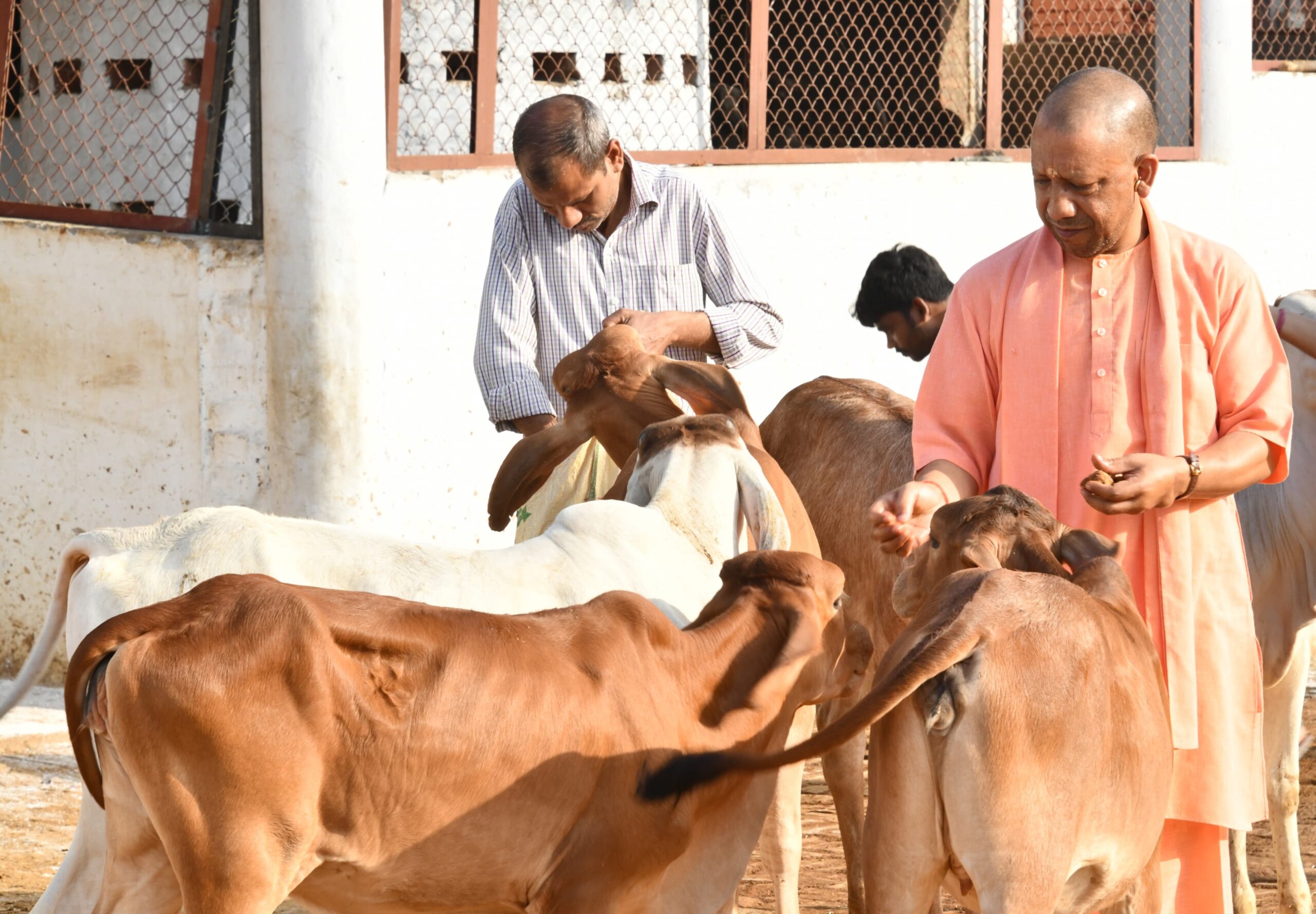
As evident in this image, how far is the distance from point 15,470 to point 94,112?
2114mm

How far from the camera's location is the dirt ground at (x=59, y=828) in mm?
5406

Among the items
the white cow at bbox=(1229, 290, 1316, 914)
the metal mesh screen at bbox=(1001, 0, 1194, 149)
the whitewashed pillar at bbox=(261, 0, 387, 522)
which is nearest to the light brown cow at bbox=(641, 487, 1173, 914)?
the white cow at bbox=(1229, 290, 1316, 914)

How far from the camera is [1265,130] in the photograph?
10.2m

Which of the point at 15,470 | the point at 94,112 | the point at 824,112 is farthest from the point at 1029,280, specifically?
the point at 824,112

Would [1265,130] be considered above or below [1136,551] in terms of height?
above

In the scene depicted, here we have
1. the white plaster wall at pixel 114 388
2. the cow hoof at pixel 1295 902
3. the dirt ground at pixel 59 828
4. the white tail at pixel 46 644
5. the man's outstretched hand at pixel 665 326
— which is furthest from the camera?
the white plaster wall at pixel 114 388

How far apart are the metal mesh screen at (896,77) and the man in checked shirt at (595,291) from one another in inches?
219

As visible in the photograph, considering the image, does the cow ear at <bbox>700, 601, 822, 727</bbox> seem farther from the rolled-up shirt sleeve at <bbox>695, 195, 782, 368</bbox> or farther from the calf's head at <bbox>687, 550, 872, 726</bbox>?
the rolled-up shirt sleeve at <bbox>695, 195, 782, 368</bbox>

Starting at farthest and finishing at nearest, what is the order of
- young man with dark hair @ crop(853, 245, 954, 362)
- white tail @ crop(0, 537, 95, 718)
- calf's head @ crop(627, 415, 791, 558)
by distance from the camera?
young man with dark hair @ crop(853, 245, 954, 362) → calf's head @ crop(627, 415, 791, 558) → white tail @ crop(0, 537, 95, 718)

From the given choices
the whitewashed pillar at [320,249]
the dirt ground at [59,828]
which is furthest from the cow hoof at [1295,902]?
the whitewashed pillar at [320,249]

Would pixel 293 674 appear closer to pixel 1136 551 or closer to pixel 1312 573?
pixel 1136 551

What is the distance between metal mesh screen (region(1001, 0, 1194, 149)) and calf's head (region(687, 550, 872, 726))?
6771 millimetres

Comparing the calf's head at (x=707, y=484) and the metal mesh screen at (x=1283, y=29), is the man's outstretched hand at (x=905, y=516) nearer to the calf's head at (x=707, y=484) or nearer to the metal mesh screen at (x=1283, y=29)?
the calf's head at (x=707, y=484)

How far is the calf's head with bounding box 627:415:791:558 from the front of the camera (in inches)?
159
